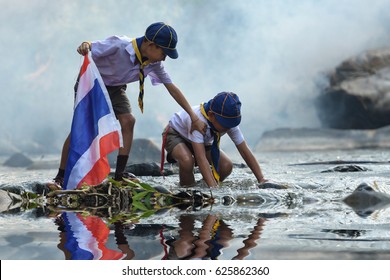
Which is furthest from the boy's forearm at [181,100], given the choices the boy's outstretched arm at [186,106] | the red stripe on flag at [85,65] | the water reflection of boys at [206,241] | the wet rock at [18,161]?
the wet rock at [18,161]

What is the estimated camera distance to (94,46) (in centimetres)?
531

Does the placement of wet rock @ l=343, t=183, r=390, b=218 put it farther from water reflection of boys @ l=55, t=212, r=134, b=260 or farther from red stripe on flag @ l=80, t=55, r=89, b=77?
red stripe on flag @ l=80, t=55, r=89, b=77

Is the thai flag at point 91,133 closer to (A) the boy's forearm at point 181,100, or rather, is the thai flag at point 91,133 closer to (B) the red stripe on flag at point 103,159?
(B) the red stripe on flag at point 103,159

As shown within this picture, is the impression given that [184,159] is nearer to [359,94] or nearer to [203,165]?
[203,165]

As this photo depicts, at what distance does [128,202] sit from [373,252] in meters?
2.53

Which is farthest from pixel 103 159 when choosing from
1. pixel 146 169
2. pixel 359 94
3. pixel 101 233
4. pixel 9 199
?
pixel 359 94

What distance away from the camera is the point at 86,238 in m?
3.25

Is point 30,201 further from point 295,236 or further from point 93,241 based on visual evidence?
point 295,236

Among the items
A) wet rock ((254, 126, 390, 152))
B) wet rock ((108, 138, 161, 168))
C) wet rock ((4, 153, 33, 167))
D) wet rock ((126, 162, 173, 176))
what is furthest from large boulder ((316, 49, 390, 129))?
wet rock ((126, 162, 173, 176))

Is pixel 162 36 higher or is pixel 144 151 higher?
pixel 162 36

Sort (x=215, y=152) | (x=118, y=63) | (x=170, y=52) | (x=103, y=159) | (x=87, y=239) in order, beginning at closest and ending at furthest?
(x=87, y=239)
(x=103, y=159)
(x=170, y=52)
(x=118, y=63)
(x=215, y=152)

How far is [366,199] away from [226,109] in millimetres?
1204

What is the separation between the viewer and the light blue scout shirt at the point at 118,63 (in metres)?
5.28
